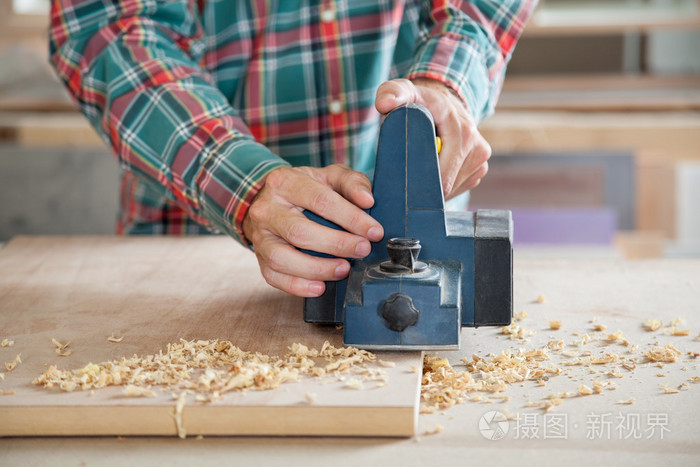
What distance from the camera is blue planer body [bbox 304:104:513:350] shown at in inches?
36.5

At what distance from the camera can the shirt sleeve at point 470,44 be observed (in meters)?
1.26

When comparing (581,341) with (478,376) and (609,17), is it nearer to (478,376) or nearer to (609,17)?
(478,376)

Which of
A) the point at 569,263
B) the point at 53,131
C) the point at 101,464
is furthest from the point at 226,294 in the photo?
the point at 53,131

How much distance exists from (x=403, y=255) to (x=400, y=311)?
0.07 meters

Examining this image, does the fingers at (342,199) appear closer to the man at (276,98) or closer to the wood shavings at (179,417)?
the man at (276,98)

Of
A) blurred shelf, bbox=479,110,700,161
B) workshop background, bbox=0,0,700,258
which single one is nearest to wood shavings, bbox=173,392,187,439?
workshop background, bbox=0,0,700,258

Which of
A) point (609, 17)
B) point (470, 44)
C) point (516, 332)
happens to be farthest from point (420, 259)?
point (609, 17)

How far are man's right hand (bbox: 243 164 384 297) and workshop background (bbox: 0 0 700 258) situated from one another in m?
1.32

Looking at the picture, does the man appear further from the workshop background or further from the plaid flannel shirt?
the workshop background

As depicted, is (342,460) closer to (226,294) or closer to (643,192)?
(226,294)

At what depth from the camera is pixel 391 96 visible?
3.38 feet

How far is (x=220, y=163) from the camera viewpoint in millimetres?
1204

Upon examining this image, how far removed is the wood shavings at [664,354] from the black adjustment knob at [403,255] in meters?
0.31

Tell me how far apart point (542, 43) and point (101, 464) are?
2.96 meters
